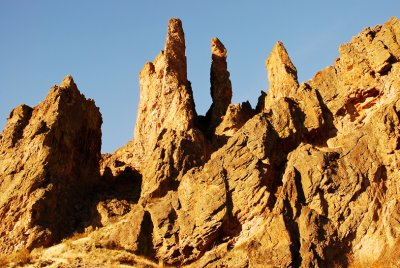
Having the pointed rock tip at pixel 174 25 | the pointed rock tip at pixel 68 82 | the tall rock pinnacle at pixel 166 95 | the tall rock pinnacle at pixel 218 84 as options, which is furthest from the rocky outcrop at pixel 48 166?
the pointed rock tip at pixel 174 25

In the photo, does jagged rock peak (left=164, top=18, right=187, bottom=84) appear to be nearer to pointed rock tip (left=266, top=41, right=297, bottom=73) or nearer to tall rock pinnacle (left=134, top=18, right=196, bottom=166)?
tall rock pinnacle (left=134, top=18, right=196, bottom=166)

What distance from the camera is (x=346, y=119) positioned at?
45.2 metres

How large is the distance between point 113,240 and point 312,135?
721 inches

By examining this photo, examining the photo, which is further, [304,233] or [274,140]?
[274,140]

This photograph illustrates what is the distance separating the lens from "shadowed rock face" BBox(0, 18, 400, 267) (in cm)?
3738

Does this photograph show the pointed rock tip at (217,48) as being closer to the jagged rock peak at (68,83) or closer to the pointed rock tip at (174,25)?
the pointed rock tip at (174,25)

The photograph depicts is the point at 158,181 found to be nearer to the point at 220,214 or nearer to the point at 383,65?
the point at 220,214

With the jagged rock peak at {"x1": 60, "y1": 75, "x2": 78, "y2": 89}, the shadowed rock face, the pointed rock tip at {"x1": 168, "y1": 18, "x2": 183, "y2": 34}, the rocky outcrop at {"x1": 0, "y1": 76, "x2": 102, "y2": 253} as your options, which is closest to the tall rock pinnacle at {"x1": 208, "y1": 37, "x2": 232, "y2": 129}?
the shadowed rock face

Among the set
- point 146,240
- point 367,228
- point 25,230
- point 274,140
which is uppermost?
point 274,140

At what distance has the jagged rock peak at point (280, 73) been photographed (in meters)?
54.6

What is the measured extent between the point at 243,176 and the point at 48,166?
17.2m

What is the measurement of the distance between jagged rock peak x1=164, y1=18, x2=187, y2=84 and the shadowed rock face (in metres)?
1.07

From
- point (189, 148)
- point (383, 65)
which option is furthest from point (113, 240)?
point (383, 65)

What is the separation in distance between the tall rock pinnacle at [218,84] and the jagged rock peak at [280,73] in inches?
190
